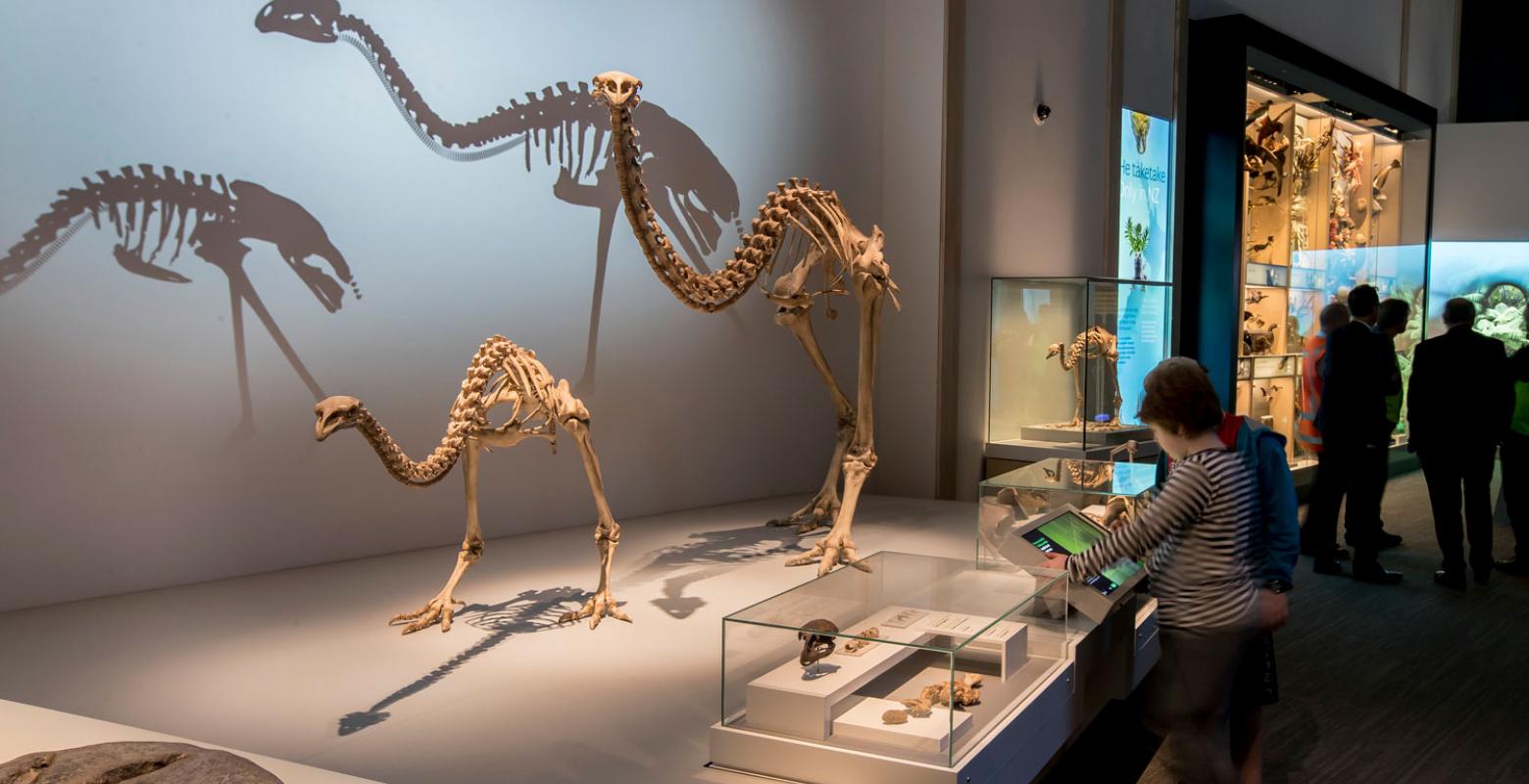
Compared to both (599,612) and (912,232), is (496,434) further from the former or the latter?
(912,232)

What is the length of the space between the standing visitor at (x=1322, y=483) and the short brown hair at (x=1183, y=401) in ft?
14.1

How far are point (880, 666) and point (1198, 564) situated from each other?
3.22ft

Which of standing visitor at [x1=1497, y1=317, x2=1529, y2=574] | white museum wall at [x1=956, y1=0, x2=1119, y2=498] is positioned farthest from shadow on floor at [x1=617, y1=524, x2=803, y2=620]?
standing visitor at [x1=1497, y1=317, x2=1529, y2=574]

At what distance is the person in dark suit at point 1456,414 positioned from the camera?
21.8 feet

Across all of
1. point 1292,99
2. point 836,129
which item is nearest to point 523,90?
point 836,129

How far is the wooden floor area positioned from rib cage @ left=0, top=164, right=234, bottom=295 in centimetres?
448

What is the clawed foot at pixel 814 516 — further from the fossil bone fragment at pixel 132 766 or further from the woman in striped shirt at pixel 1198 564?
the fossil bone fragment at pixel 132 766

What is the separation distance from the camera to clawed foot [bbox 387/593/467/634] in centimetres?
457

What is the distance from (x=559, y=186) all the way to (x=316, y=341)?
1.82m

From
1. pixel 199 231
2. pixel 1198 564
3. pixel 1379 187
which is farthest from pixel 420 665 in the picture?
pixel 1379 187

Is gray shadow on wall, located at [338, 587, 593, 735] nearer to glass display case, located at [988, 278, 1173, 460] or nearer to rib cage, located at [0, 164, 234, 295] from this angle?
rib cage, located at [0, 164, 234, 295]

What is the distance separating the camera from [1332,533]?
23.6 ft

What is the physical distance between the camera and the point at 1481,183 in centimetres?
1408

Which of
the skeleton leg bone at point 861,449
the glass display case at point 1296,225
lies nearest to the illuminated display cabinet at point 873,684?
the skeleton leg bone at point 861,449
